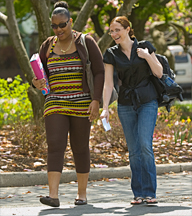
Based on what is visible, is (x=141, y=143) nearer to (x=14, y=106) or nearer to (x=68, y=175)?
(x=68, y=175)

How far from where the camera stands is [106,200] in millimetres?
5723

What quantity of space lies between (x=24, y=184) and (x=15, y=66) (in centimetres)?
2597

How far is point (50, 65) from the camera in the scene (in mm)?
5164

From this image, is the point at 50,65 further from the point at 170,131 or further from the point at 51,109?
the point at 170,131

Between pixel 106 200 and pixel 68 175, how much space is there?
4.72 feet

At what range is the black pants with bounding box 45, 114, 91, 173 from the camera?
5020 millimetres

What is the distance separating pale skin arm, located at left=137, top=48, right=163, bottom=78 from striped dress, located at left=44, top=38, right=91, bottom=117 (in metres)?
0.62

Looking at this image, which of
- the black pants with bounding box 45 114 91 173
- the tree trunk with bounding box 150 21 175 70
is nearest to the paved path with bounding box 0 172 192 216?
the black pants with bounding box 45 114 91 173

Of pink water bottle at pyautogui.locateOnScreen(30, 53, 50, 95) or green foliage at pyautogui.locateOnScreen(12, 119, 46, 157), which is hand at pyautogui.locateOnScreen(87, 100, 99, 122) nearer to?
pink water bottle at pyautogui.locateOnScreen(30, 53, 50, 95)

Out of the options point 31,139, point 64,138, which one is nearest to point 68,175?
point 31,139

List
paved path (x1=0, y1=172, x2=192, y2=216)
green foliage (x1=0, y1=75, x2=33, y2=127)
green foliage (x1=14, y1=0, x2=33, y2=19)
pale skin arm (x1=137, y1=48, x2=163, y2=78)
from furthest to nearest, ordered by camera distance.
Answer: green foliage (x1=14, y1=0, x2=33, y2=19), green foliage (x1=0, y1=75, x2=33, y2=127), pale skin arm (x1=137, y1=48, x2=163, y2=78), paved path (x1=0, y1=172, x2=192, y2=216)

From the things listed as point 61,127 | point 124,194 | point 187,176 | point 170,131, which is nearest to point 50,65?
point 61,127

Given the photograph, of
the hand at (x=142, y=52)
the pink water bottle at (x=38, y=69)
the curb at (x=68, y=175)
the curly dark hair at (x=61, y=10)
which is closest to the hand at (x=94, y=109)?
the pink water bottle at (x=38, y=69)

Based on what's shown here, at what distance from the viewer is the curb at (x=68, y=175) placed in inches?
266
